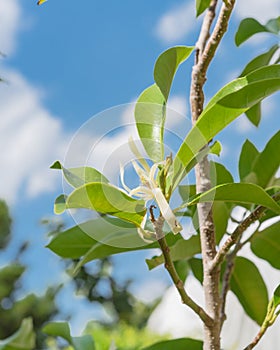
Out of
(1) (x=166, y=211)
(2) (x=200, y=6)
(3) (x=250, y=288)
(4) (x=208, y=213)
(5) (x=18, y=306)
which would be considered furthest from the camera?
(5) (x=18, y=306)

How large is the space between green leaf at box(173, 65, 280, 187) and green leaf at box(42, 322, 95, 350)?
374mm

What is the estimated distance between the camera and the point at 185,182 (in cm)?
59

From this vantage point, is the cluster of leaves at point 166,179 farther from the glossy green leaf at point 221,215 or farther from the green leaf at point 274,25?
the green leaf at point 274,25

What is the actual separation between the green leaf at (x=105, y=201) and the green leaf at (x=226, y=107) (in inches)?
1.8

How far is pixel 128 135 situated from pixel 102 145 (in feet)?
0.09

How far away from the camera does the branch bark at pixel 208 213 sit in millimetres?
634

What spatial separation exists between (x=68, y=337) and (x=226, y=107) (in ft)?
1.45

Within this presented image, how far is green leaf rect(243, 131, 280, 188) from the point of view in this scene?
82cm

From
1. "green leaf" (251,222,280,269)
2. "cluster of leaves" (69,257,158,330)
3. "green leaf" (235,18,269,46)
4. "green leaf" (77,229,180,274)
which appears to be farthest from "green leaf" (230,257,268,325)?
"cluster of leaves" (69,257,158,330)

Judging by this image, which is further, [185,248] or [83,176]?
[185,248]

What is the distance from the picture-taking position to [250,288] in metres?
0.89

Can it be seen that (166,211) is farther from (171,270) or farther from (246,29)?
(246,29)

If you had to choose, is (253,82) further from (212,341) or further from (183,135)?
(212,341)

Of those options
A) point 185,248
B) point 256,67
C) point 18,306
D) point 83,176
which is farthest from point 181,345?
point 18,306
